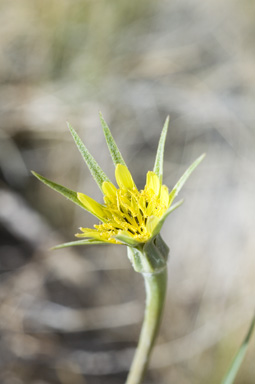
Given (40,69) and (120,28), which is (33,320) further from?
(120,28)

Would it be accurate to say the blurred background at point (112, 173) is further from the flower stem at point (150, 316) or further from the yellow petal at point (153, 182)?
the yellow petal at point (153, 182)

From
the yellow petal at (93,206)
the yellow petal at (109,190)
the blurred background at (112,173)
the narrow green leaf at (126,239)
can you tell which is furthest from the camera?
the blurred background at (112,173)

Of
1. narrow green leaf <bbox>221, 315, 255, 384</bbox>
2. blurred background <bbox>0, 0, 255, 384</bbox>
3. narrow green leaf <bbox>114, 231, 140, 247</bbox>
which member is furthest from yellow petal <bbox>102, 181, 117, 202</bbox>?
blurred background <bbox>0, 0, 255, 384</bbox>

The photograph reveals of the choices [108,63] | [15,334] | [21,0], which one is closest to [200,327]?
[15,334]

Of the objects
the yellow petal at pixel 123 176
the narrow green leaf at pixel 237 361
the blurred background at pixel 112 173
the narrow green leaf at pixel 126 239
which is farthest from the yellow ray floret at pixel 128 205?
the blurred background at pixel 112 173

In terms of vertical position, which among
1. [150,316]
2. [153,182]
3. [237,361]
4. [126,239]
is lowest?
[237,361]

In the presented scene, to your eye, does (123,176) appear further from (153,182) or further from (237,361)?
(237,361)

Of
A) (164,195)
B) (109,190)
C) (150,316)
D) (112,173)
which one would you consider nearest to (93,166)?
(109,190)
